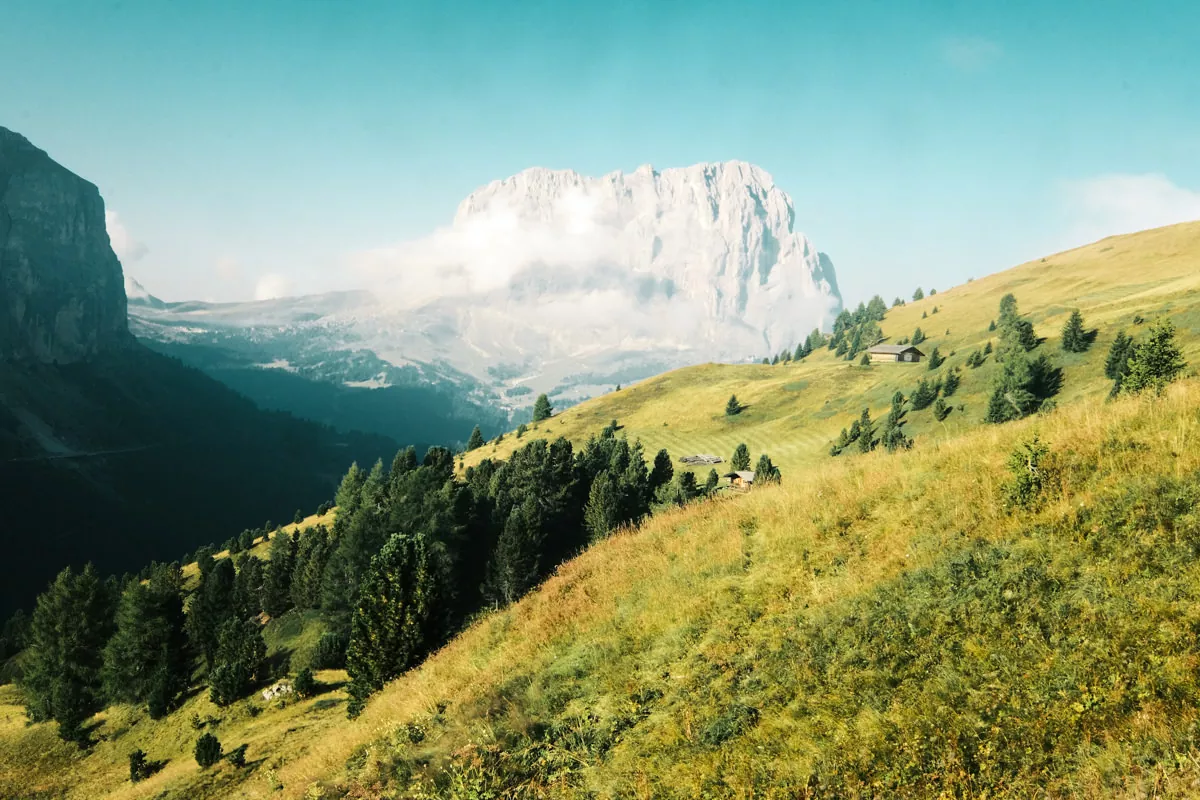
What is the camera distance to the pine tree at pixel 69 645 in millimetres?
51750

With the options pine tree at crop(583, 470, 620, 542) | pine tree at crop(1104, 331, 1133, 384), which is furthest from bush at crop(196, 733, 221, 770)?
pine tree at crop(1104, 331, 1133, 384)

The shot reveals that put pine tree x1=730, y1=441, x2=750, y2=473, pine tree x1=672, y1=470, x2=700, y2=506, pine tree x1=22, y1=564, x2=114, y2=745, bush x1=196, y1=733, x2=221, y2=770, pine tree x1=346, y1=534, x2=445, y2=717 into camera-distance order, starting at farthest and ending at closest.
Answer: pine tree x1=730, y1=441, x2=750, y2=473 → pine tree x1=672, y1=470, x2=700, y2=506 → pine tree x1=22, y1=564, x2=114, y2=745 → bush x1=196, y1=733, x2=221, y2=770 → pine tree x1=346, y1=534, x2=445, y2=717

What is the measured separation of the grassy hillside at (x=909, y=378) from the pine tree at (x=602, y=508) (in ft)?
72.4

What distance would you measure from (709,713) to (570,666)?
358 cm

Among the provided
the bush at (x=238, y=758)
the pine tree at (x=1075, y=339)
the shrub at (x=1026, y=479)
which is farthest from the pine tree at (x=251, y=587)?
the pine tree at (x=1075, y=339)

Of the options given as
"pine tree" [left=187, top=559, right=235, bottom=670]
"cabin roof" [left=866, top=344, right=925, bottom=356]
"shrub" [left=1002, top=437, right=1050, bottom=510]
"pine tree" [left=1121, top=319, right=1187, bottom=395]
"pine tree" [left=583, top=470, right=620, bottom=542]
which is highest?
"cabin roof" [left=866, top=344, right=925, bottom=356]

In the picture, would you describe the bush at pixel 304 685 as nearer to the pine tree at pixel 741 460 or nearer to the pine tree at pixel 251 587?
the pine tree at pixel 251 587

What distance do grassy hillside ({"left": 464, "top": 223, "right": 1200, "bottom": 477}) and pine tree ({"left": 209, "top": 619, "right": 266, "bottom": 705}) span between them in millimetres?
54248

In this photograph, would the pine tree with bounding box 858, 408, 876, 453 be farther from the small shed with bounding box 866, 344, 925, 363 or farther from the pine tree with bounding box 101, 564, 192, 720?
the pine tree with bounding box 101, 564, 192, 720

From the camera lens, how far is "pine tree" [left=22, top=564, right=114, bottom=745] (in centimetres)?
5175

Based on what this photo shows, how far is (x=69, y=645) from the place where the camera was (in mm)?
57125

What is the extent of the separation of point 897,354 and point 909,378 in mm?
45837

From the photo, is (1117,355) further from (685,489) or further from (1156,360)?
(685,489)

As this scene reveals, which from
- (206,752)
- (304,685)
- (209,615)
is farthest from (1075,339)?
(209,615)
